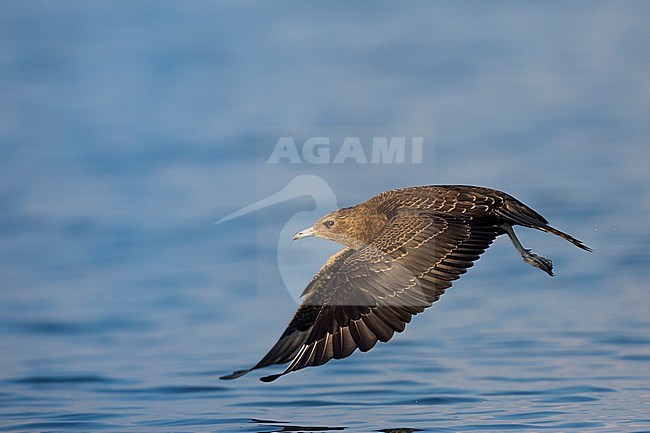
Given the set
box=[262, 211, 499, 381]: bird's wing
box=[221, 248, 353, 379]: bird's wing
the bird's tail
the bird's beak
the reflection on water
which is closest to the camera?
box=[262, 211, 499, 381]: bird's wing

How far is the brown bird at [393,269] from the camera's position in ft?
30.2

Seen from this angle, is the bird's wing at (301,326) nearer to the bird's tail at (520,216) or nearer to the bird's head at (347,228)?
the bird's head at (347,228)

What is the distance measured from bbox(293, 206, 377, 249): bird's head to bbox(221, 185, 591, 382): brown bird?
0.05 metres

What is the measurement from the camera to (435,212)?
991 cm

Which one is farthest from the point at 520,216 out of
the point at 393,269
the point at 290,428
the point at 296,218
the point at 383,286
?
the point at 296,218

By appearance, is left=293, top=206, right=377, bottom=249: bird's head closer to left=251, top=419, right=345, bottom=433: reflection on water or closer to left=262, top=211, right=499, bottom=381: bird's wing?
left=262, top=211, right=499, bottom=381: bird's wing

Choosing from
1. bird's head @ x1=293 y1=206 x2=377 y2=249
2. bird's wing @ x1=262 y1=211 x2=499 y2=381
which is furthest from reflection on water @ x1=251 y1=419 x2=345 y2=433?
bird's head @ x1=293 y1=206 x2=377 y2=249

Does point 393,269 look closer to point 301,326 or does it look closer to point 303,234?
point 301,326

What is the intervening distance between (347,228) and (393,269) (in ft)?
3.90

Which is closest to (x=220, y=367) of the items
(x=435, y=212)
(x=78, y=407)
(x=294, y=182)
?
(x=78, y=407)

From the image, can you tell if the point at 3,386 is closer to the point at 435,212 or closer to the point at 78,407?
the point at 78,407

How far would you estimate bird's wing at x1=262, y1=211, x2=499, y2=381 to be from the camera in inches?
361

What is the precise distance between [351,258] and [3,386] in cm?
393

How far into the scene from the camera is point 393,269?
9367mm
